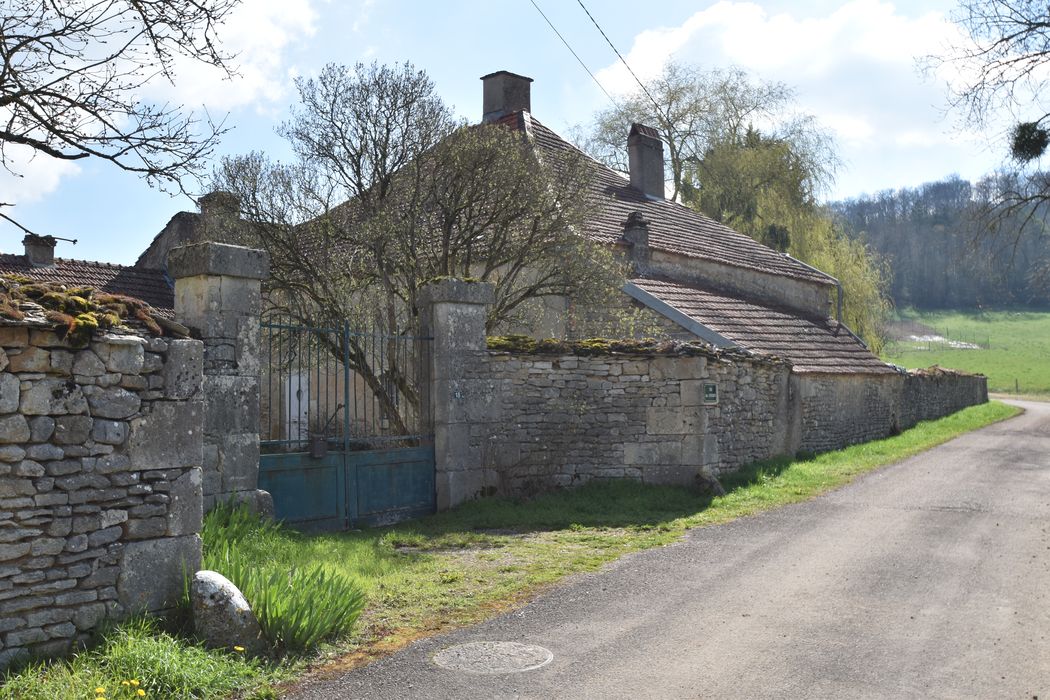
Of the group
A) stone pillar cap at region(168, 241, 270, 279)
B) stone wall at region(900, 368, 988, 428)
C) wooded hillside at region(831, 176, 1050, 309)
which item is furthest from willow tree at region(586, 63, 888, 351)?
wooded hillside at region(831, 176, 1050, 309)

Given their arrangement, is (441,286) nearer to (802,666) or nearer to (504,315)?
(504,315)

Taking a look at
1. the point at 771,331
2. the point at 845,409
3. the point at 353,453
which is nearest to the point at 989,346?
the point at 845,409

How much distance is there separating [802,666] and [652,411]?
7011 mm

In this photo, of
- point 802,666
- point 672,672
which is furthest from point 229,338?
point 802,666

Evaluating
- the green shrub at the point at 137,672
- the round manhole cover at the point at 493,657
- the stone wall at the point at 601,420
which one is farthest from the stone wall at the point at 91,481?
the stone wall at the point at 601,420

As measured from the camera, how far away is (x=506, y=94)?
794 inches

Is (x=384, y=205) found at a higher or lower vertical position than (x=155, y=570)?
higher

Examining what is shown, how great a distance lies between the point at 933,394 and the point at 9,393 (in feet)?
83.5

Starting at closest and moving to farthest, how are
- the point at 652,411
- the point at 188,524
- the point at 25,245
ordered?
the point at 188,524
the point at 652,411
the point at 25,245

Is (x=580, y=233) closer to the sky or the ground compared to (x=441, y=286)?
closer to the sky

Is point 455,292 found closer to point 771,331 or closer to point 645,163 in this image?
point 771,331

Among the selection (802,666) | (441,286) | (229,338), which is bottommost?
(802,666)

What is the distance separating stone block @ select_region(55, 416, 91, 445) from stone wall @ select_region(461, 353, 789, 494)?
21.4 feet

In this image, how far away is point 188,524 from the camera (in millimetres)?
5770
